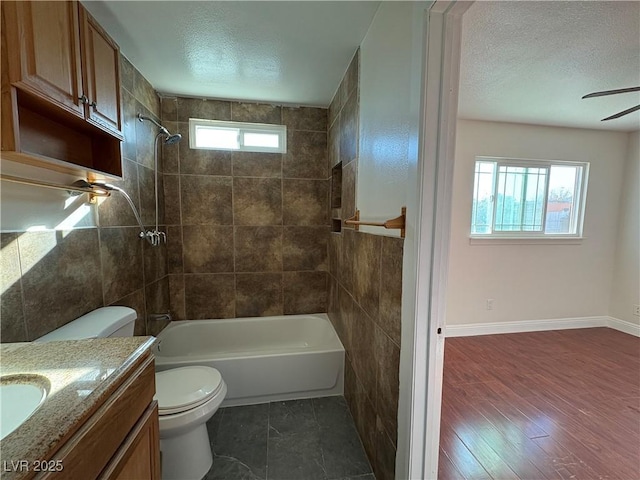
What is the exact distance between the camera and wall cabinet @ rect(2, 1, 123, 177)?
0.81m

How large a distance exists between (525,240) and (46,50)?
398 centimetres

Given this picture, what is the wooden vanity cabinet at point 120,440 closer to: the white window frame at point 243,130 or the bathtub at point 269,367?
the bathtub at point 269,367

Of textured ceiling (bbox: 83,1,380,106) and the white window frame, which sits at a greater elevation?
textured ceiling (bbox: 83,1,380,106)

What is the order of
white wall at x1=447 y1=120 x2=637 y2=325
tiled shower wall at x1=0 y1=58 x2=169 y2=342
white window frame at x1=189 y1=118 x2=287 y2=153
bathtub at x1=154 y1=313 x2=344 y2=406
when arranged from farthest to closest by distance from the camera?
white wall at x1=447 y1=120 x2=637 y2=325 → white window frame at x1=189 y1=118 x2=287 y2=153 → bathtub at x1=154 y1=313 x2=344 y2=406 → tiled shower wall at x1=0 y1=58 x2=169 y2=342

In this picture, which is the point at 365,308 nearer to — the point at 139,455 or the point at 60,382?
the point at 139,455

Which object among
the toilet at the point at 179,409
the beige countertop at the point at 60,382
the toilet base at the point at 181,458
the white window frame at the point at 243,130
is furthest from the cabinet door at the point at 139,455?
the white window frame at the point at 243,130

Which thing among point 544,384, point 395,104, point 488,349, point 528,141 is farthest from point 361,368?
point 528,141

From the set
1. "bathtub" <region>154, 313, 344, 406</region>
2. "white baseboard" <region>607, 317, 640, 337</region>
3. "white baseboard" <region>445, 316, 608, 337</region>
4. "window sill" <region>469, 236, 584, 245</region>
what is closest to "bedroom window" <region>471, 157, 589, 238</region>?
"window sill" <region>469, 236, 584, 245</region>

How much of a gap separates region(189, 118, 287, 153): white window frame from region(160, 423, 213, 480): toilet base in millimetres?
2156

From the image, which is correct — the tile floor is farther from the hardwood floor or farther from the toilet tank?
the toilet tank

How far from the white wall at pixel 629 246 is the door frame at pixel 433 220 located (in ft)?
12.5

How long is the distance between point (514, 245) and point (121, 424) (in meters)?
3.64

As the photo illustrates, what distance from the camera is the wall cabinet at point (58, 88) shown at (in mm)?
805

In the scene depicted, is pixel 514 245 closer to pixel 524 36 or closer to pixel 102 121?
pixel 524 36
